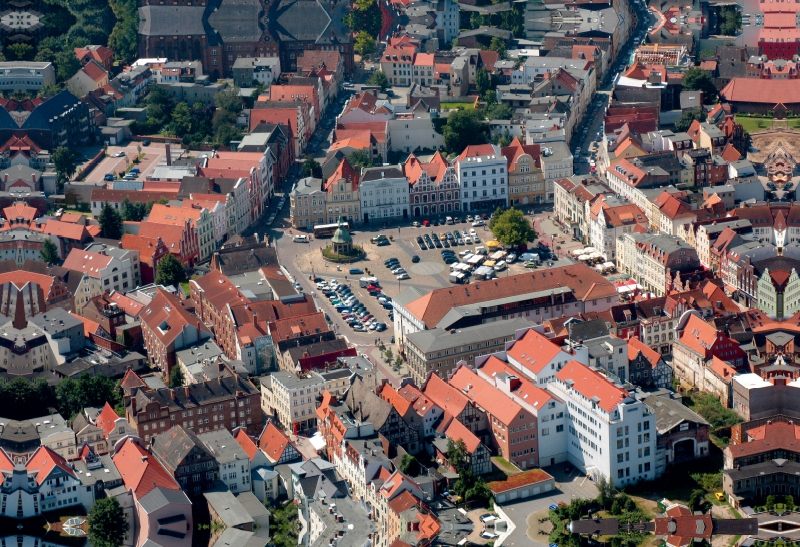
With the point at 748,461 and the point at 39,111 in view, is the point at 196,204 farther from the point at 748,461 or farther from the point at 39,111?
the point at 748,461

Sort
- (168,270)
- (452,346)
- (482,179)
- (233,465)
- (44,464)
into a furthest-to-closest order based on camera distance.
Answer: (482,179), (168,270), (452,346), (233,465), (44,464)

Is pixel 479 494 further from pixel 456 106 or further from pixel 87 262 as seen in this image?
pixel 456 106

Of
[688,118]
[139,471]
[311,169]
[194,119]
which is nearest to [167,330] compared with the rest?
[139,471]

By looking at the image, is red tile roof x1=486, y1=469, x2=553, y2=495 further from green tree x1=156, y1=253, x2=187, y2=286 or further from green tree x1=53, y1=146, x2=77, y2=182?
green tree x1=53, y1=146, x2=77, y2=182

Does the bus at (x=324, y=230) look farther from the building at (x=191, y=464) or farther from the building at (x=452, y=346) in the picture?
the building at (x=191, y=464)

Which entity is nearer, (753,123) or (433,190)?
(433,190)

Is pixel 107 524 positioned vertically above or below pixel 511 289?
below
